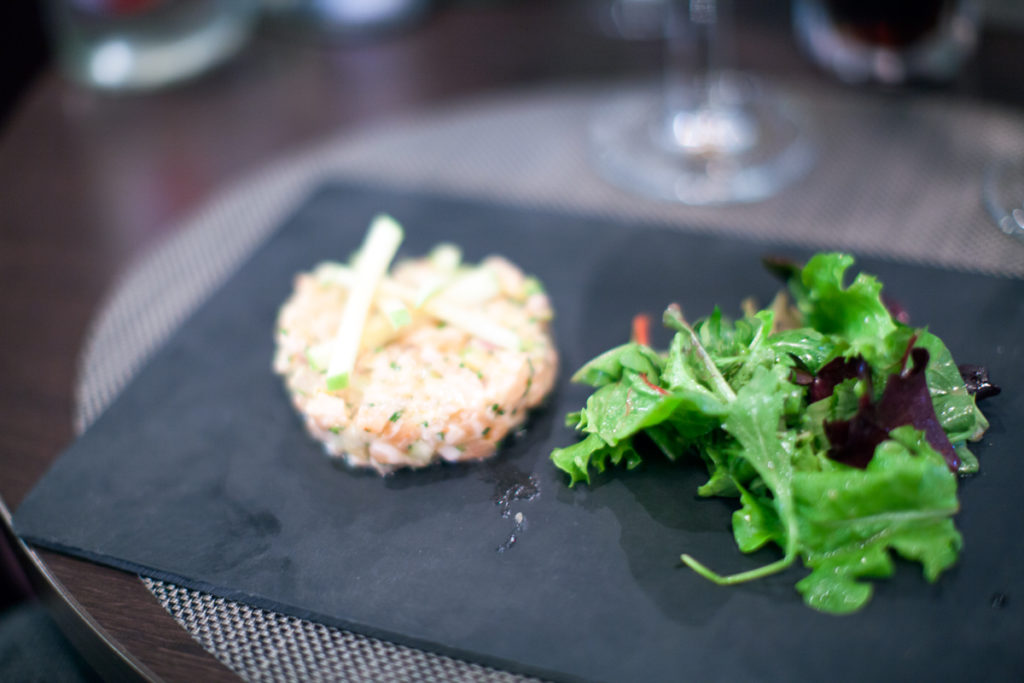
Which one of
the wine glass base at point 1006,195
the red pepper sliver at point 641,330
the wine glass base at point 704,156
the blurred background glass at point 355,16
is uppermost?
the blurred background glass at point 355,16

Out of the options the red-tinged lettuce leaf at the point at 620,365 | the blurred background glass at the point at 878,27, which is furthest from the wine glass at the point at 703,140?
the red-tinged lettuce leaf at the point at 620,365

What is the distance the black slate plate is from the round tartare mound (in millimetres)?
53

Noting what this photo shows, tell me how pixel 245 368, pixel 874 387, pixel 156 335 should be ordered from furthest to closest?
pixel 156 335
pixel 245 368
pixel 874 387

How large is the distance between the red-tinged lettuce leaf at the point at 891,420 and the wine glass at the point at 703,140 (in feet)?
3.14

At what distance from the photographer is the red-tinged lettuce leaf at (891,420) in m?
1.20

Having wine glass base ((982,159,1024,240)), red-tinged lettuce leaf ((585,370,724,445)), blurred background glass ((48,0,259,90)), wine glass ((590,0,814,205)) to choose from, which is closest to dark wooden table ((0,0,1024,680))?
blurred background glass ((48,0,259,90))

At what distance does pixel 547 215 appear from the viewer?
1937 millimetres

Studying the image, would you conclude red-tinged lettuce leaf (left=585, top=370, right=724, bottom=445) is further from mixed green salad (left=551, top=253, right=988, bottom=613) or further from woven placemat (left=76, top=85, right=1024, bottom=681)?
woven placemat (left=76, top=85, right=1024, bottom=681)

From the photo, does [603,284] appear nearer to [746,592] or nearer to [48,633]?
[746,592]

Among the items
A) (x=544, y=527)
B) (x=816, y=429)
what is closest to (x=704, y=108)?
(x=816, y=429)

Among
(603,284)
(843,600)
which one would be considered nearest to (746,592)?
(843,600)

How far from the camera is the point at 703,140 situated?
90.6 inches

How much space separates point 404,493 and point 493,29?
2.21 m

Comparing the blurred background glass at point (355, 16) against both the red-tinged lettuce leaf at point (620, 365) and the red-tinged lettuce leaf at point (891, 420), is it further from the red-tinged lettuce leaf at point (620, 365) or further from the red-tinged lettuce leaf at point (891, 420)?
the red-tinged lettuce leaf at point (891, 420)
